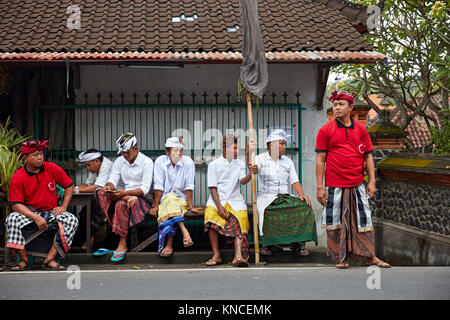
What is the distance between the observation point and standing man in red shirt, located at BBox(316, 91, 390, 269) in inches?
259

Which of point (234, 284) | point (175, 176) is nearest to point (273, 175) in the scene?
point (175, 176)

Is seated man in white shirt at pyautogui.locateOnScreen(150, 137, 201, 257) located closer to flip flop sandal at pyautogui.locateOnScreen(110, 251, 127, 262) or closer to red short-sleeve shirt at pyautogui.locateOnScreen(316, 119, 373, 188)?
flip flop sandal at pyautogui.locateOnScreen(110, 251, 127, 262)

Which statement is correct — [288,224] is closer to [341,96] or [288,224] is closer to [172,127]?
[341,96]

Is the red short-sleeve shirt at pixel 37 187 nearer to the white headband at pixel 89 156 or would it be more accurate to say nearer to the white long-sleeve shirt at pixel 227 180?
the white headband at pixel 89 156

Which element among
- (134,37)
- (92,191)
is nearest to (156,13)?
(134,37)

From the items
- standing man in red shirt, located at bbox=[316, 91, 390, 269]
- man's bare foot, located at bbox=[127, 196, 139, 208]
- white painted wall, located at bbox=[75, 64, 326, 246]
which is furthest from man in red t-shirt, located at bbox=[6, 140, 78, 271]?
standing man in red shirt, located at bbox=[316, 91, 390, 269]

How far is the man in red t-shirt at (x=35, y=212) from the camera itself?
6.76m

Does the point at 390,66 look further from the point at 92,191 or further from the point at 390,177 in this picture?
the point at 92,191

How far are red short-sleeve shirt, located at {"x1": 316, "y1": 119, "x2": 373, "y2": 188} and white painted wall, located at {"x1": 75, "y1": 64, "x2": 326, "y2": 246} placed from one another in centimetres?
246

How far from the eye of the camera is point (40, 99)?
360 inches

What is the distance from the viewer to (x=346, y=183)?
658 cm

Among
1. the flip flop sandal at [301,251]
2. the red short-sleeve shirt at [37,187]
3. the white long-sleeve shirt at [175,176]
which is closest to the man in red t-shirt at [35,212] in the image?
the red short-sleeve shirt at [37,187]
